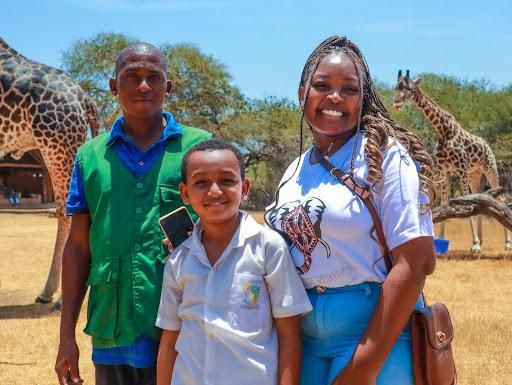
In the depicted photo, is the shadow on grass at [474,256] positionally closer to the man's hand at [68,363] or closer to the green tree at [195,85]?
the man's hand at [68,363]

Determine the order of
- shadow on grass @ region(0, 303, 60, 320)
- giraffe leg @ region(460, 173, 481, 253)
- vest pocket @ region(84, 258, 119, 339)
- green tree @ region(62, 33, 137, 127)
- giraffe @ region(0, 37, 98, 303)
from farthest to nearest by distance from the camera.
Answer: green tree @ region(62, 33, 137, 127)
giraffe leg @ region(460, 173, 481, 253)
giraffe @ region(0, 37, 98, 303)
shadow on grass @ region(0, 303, 60, 320)
vest pocket @ region(84, 258, 119, 339)

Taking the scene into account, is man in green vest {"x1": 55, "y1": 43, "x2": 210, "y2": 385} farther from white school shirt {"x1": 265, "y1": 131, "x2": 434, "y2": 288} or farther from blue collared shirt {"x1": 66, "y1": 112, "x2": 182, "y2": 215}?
white school shirt {"x1": 265, "y1": 131, "x2": 434, "y2": 288}

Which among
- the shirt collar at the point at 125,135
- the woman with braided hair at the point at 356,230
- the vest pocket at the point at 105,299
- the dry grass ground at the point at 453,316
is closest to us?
the woman with braided hair at the point at 356,230

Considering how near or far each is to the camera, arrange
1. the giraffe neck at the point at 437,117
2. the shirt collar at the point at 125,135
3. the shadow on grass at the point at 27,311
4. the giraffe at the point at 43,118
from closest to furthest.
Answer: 1. the shirt collar at the point at 125,135
2. the shadow on grass at the point at 27,311
3. the giraffe at the point at 43,118
4. the giraffe neck at the point at 437,117

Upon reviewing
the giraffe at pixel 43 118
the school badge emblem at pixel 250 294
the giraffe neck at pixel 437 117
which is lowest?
the school badge emblem at pixel 250 294

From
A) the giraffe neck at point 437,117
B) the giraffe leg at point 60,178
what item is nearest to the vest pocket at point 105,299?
the giraffe leg at point 60,178

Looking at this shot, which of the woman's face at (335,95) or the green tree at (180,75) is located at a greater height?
the green tree at (180,75)

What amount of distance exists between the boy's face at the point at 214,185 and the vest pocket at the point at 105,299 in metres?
→ 0.46

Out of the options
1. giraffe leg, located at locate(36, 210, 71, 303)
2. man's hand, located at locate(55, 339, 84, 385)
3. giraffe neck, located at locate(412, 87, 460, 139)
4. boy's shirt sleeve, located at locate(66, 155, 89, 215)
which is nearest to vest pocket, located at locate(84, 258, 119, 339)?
man's hand, located at locate(55, 339, 84, 385)

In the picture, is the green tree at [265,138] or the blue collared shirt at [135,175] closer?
the blue collared shirt at [135,175]

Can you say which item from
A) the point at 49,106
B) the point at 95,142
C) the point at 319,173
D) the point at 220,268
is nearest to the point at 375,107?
the point at 319,173

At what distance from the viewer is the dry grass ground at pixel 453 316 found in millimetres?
4930

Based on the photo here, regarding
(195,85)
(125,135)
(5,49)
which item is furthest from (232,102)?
(125,135)

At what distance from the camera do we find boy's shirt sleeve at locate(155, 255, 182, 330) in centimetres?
218
